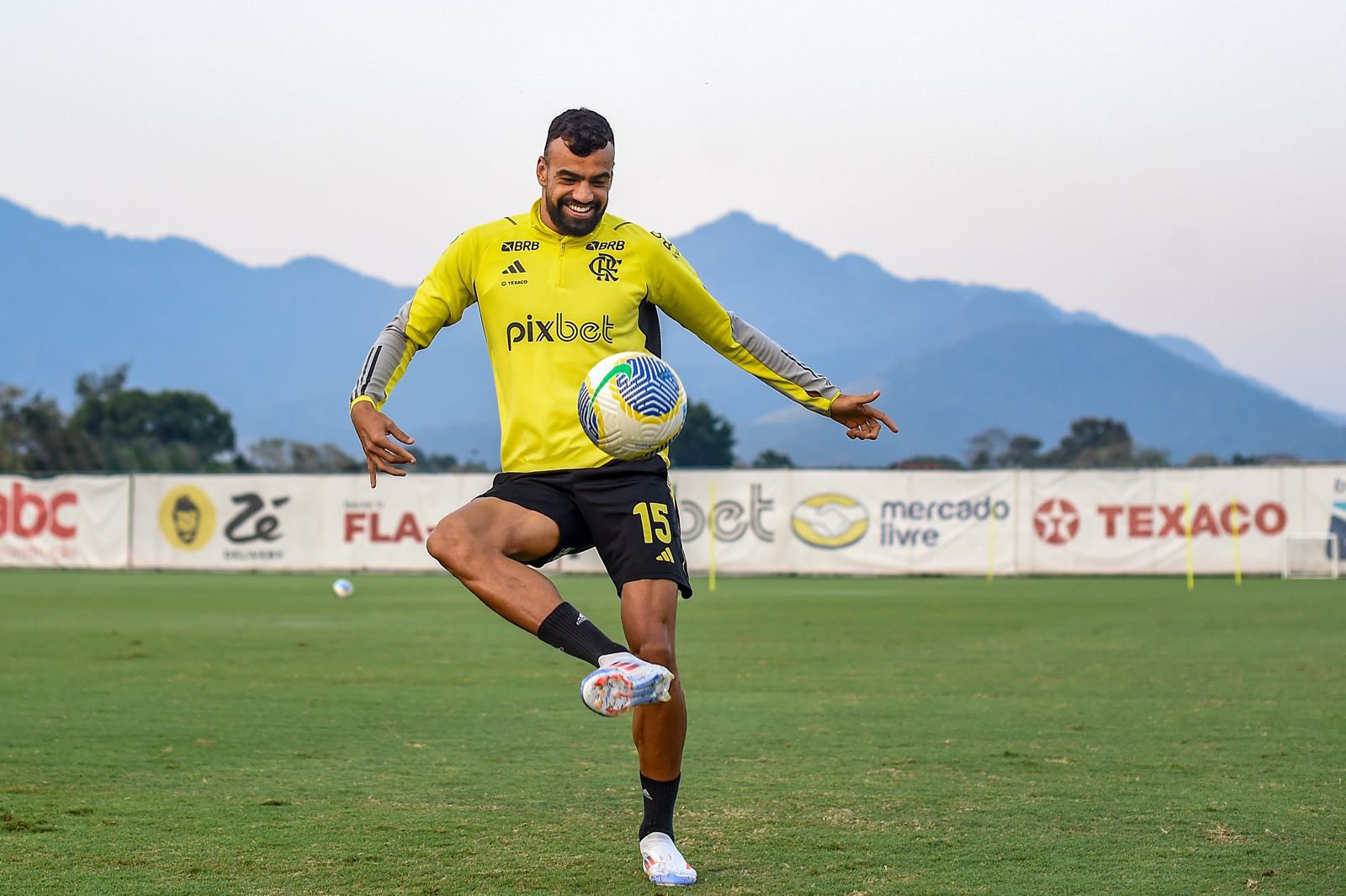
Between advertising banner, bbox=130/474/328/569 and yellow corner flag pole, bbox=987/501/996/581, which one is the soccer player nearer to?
yellow corner flag pole, bbox=987/501/996/581

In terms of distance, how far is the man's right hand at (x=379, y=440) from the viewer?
493 centimetres

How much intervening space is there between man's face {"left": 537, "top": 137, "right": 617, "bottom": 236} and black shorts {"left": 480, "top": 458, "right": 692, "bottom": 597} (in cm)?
86

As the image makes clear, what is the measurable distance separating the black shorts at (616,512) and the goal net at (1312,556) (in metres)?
26.9

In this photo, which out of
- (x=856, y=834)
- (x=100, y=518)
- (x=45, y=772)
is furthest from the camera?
(x=100, y=518)

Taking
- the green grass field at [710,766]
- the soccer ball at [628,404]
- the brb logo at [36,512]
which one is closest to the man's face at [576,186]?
the soccer ball at [628,404]

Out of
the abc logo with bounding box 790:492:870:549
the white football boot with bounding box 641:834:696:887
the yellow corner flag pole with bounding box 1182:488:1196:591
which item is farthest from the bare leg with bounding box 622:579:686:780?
the yellow corner flag pole with bounding box 1182:488:1196:591

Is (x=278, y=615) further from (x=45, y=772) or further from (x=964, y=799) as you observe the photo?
(x=964, y=799)

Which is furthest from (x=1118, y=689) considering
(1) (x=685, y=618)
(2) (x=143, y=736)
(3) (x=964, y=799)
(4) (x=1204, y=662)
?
(1) (x=685, y=618)

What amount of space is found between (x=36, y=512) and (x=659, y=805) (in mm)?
31588

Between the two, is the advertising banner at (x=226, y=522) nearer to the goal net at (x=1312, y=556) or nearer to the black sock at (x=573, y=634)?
the goal net at (x=1312, y=556)

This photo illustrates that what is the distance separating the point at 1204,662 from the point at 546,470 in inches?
379

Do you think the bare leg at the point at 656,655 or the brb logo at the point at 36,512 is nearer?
the bare leg at the point at 656,655

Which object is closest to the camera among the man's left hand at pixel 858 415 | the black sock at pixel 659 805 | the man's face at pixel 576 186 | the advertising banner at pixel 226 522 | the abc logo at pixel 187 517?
the black sock at pixel 659 805

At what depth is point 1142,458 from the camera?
3686 inches
